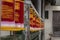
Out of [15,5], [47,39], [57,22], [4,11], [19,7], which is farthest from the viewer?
[57,22]

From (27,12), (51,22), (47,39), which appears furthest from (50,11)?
(27,12)

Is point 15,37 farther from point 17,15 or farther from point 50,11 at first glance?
point 50,11

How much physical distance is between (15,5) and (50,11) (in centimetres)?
1072

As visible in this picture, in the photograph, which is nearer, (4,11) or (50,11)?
(4,11)

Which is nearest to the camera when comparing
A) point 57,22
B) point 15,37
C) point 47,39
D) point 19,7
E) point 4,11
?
point 4,11

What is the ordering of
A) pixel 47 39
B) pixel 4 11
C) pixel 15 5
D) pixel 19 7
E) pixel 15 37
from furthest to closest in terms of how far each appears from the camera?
pixel 47 39 < pixel 15 37 < pixel 19 7 < pixel 15 5 < pixel 4 11

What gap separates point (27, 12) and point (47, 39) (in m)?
9.96

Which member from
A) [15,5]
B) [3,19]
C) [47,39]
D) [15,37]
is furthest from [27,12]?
[47,39]

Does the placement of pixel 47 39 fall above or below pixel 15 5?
below

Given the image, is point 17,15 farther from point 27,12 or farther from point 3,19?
point 27,12

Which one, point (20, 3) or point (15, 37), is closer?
point (20, 3)

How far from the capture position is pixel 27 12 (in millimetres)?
2242

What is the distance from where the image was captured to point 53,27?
1268cm

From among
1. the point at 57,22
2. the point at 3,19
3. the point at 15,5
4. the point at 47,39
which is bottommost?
the point at 47,39
